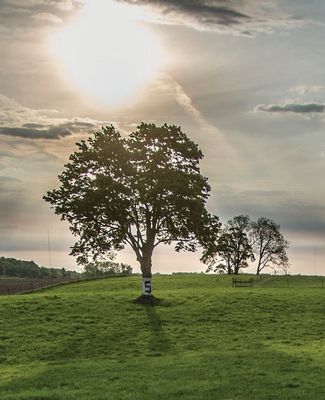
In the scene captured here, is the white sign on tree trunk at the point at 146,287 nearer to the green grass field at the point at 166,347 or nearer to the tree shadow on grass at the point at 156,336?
the green grass field at the point at 166,347

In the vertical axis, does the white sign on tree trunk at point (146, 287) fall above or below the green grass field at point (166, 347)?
above

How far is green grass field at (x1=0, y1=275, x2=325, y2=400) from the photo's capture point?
29.5m

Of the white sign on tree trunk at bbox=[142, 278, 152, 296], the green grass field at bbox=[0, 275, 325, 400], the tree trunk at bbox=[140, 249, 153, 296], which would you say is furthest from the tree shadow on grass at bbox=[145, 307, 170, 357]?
the tree trunk at bbox=[140, 249, 153, 296]

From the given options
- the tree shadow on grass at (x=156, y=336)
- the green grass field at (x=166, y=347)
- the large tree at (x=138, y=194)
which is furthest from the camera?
the large tree at (x=138, y=194)

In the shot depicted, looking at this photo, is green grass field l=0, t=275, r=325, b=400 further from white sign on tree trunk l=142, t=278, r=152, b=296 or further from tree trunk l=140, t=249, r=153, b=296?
tree trunk l=140, t=249, r=153, b=296

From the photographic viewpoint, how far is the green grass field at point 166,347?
29.5 metres

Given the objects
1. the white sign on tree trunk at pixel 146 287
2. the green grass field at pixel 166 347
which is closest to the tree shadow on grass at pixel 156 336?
A: the green grass field at pixel 166 347

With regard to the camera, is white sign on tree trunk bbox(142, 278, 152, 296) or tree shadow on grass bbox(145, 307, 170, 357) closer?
tree shadow on grass bbox(145, 307, 170, 357)

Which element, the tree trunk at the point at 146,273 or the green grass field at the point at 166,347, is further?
the tree trunk at the point at 146,273

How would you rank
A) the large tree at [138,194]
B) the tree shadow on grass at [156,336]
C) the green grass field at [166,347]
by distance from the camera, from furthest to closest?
the large tree at [138,194] → the tree shadow on grass at [156,336] → the green grass field at [166,347]

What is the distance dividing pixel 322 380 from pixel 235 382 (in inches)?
180

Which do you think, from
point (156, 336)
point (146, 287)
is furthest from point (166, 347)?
point (146, 287)

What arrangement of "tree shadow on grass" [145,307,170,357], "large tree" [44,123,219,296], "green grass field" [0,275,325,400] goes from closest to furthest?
1. "green grass field" [0,275,325,400]
2. "tree shadow on grass" [145,307,170,357]
3. "large tree" [44,123,219,296]

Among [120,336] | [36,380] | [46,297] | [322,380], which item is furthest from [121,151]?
[322,380]
